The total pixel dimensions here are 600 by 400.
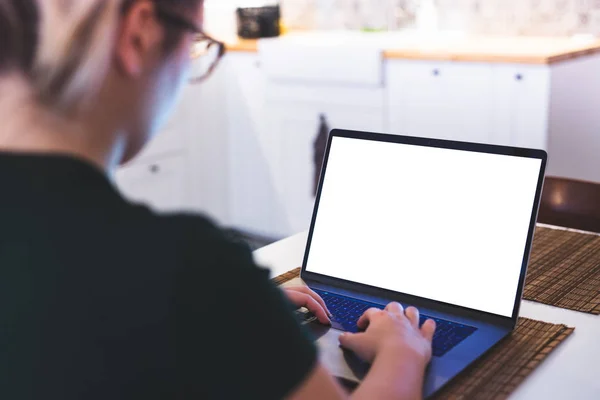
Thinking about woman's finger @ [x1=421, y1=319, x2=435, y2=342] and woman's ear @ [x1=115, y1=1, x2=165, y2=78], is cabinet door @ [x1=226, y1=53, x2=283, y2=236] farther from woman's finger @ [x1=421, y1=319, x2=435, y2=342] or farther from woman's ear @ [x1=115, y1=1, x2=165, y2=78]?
woman's ear @ [x1=115, y1=1, x2=165, y2=78]

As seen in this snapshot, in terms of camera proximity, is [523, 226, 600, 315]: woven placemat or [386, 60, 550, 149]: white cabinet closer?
[523, 226, 600, 315]: woven placemat

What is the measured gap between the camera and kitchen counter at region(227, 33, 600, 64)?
8.96 ft

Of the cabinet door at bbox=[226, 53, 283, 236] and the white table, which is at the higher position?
the white table

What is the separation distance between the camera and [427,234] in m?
1.20

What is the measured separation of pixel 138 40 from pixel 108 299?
0.64 ft

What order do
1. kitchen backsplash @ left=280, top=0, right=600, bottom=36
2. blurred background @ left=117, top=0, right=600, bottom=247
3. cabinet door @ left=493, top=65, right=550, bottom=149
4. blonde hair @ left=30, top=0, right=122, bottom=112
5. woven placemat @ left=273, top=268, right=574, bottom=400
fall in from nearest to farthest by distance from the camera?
blonde hair @ left=30, top=0, right=122, bottom=112 < woven placemat @ left=273, top=268, right=574, bottom=400 < cabinet door @ left=493, top=65, right=550, bottom=149 < blurred background @ left=117, top=0, right=600, bottom=247 < kitchen backsplash @ left=280, top=0, right=600, bottom=36

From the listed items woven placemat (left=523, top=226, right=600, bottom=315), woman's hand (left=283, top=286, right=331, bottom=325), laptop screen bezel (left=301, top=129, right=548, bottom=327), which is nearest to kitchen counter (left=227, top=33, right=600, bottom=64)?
woven placemat (left=523, top=226, right=600, bottom=315)

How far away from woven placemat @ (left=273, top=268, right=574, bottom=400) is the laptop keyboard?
48 mm

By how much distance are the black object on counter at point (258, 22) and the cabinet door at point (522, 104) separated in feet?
3.82

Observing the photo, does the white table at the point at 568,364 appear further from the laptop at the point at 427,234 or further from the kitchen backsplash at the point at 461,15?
the kitchen backsplash at the point at 461,15

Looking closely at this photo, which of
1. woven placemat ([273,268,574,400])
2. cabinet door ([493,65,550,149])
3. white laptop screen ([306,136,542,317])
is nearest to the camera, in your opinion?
woven placemat ([273,268,574,400])

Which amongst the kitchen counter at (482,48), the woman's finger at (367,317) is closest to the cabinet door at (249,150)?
the kitchen counter at (482,48)

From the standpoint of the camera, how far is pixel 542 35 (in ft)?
10.7

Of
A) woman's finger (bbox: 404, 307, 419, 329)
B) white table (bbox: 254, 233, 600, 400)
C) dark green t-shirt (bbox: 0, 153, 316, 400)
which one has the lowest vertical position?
white table (bbox: 254, 233, 600, 400)
